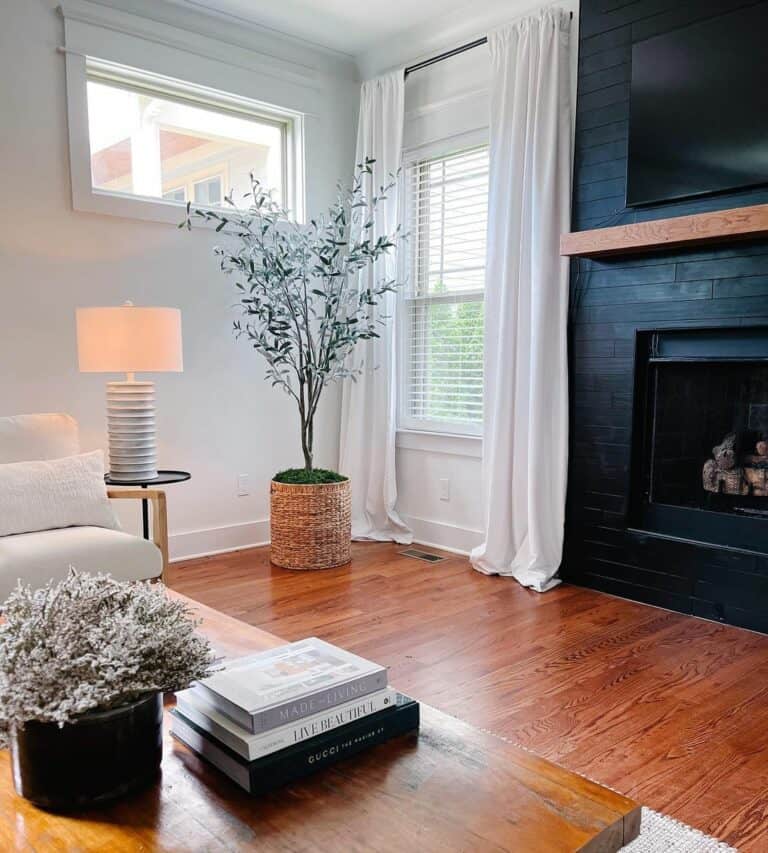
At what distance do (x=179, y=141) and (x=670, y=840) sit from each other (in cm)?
372

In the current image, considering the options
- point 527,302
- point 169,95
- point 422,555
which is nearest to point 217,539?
point 422,555

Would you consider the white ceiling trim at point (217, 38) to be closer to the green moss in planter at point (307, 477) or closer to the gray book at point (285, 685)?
the green moss in planter at point (307, 477)

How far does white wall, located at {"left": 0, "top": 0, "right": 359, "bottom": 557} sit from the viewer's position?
327 cm

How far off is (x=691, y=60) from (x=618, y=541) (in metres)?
1.96

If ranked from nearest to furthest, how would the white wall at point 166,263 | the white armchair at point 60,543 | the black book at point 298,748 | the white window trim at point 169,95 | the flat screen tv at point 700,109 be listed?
the black book at point 298,748, the white armchair at point 60,543, the flat screen tv at point 700,109, the white wall at point 166,263, the white window trim at point 169,95

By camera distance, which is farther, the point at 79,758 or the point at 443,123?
the point at 443,123

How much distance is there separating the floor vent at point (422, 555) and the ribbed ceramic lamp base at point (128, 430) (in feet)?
4.86

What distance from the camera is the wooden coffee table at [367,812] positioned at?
0.96 meters

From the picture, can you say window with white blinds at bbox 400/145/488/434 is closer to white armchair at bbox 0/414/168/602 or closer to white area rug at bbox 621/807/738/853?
→ white armchair at bbox 0/414/168/602

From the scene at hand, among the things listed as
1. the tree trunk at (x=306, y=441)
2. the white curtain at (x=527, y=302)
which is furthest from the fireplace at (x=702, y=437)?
the tree trunk at (x=306, y=441)

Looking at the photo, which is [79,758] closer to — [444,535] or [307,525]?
[307,525]

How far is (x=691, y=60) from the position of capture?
284 centimetres

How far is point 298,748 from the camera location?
3.63ft

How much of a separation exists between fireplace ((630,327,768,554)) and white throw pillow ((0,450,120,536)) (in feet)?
7.20
